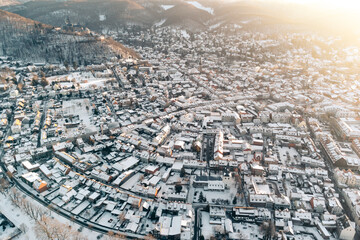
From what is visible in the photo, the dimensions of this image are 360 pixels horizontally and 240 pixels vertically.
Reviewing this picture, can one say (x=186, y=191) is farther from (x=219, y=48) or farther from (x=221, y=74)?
(x=219, y=48)

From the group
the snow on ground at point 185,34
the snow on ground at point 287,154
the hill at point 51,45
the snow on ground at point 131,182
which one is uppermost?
the hill at point 51,45

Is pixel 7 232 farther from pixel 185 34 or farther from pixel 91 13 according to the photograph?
pixel 91 13

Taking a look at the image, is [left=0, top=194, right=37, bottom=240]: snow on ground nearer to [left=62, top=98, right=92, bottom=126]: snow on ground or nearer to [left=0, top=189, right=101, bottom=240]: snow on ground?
[left=0, top=189, right=101, bottom=240]: snow on ground

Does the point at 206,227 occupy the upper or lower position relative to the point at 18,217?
lower

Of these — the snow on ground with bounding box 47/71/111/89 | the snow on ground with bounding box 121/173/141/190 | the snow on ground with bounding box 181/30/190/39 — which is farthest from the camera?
the snow on ground with bounding box 181/30/190/39

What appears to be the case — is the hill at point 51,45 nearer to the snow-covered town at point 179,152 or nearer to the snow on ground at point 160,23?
the snow-covered town at point 179,152

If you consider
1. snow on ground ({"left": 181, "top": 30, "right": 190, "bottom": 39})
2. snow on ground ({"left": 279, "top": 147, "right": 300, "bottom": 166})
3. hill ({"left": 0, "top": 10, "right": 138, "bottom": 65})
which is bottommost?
snow on ground ({"left": 181, "top": 30, "right": 190, "bottom": 39})

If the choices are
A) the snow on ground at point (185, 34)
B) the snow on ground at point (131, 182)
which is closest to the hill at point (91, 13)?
the snow on ground at point (185, 34)

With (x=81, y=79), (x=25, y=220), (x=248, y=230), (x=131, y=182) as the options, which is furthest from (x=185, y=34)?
(x=25, y=220)

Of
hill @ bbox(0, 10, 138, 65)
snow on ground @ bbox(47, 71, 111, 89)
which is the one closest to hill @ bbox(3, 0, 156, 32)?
hill @ bbox(0, 10, 138, 65)

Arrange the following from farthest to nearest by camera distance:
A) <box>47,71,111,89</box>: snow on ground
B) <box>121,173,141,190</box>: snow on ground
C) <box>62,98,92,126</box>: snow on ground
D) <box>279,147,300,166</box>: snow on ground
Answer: <box>47,71,111,89</box>: snow on ground, <box>62,98,92,126</box>: snow on ground, <box>279,147,300,166</box>: snow on ground, <box>121,173,141,190</box>: snow on ground
